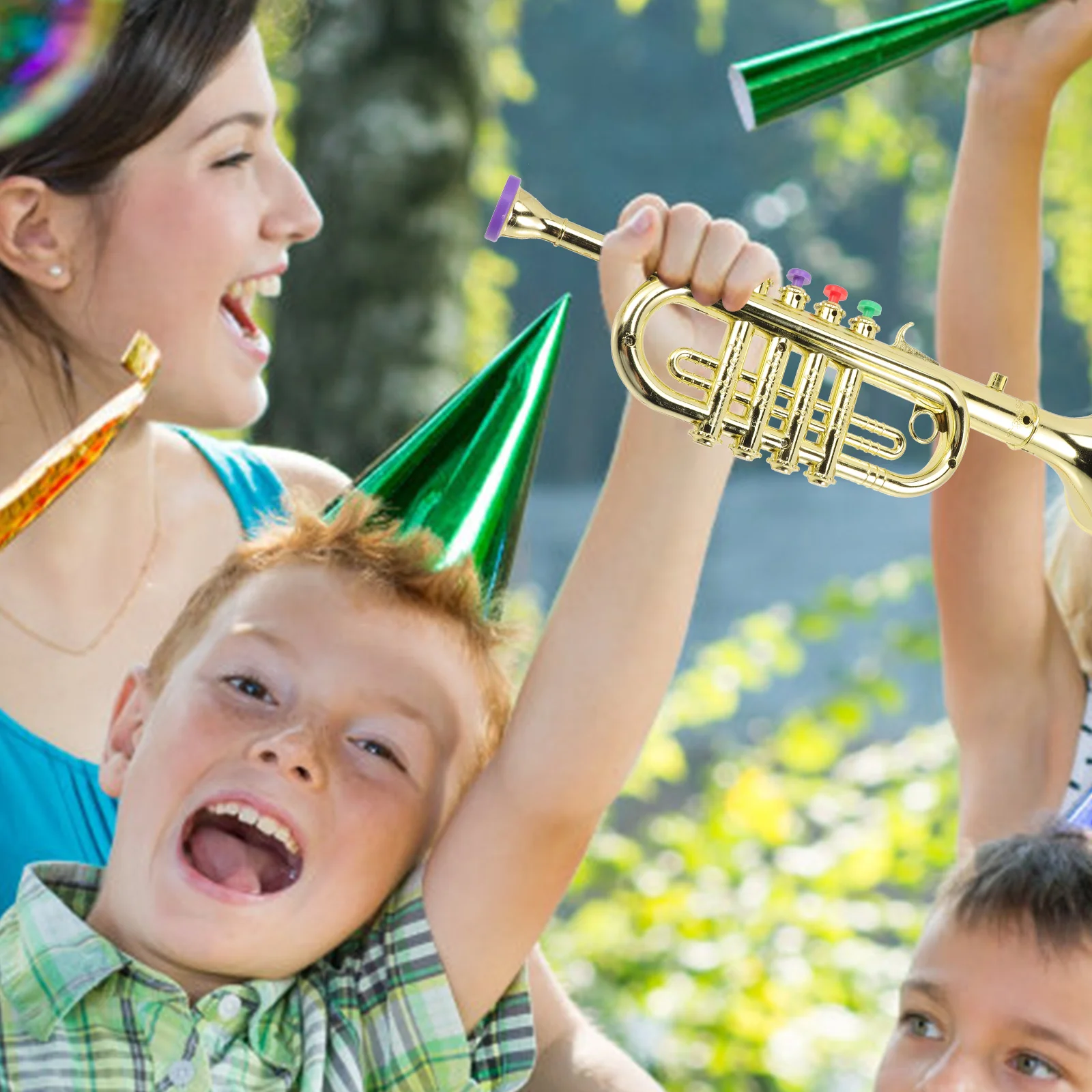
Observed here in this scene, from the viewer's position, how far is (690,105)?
1609 cm

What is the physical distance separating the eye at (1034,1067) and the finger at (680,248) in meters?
0.46

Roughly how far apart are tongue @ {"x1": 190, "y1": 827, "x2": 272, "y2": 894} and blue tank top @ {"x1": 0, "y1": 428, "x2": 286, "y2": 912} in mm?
203

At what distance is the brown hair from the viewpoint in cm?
127

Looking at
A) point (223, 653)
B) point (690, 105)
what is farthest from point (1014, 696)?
point (690, 105)

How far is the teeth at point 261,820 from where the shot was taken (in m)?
1.15

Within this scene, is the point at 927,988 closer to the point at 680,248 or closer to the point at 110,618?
the point at 680,248

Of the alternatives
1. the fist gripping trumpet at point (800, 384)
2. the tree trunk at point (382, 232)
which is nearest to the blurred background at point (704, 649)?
the tree trunk at point (382, 232)

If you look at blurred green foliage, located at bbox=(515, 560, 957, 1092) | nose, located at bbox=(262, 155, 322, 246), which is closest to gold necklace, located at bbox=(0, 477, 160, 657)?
nose, located at bbox=(262, 155, 322, 246)

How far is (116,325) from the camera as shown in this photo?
1.44m

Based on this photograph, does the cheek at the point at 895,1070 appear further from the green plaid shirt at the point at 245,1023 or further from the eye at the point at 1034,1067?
the green plaid shirt at the point at 245,1023

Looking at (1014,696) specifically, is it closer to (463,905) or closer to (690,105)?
(463,905)

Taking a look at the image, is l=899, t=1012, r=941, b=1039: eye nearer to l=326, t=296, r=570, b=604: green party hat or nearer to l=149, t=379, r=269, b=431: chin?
l=326, t=296, r=570, b=604: green party hat

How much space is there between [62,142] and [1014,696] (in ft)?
2.45

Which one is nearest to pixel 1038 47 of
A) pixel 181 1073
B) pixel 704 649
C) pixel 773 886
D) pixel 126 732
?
pixel 126 732
